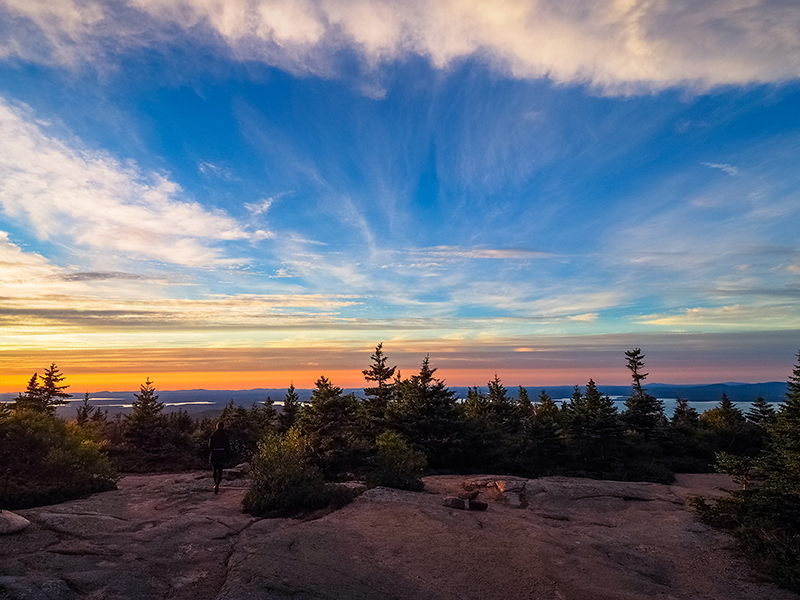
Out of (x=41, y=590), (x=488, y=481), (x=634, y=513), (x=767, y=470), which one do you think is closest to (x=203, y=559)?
(x=41, y=590)

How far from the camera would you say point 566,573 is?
8305 millimetres

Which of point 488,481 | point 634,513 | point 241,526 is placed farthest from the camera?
Answer: point 488,481

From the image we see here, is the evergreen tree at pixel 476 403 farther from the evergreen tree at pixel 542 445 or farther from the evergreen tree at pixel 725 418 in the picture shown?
the evergreen tree at pixel 725 418

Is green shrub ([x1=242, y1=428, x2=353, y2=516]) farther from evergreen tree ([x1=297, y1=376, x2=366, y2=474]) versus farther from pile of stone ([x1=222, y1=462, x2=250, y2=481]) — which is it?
evergreen tree ([x1=297, y1=376, x2=366, y2=474])

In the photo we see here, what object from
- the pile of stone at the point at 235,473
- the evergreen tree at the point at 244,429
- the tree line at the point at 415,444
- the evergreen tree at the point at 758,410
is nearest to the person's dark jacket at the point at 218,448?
the tree line at the point at 415,444

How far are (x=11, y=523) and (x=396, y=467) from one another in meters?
10.5

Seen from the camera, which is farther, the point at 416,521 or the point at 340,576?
the point at 416,521

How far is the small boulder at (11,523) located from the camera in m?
8.45

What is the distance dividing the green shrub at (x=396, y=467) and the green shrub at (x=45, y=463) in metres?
9.23

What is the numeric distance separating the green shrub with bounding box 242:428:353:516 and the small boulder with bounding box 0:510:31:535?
4846mm

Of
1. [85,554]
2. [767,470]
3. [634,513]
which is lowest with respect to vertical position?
[634,513]

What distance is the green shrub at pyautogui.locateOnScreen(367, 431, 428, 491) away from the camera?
573 inches

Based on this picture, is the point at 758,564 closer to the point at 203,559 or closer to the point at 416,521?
the point at 416,521

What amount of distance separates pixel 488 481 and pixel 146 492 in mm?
12782
